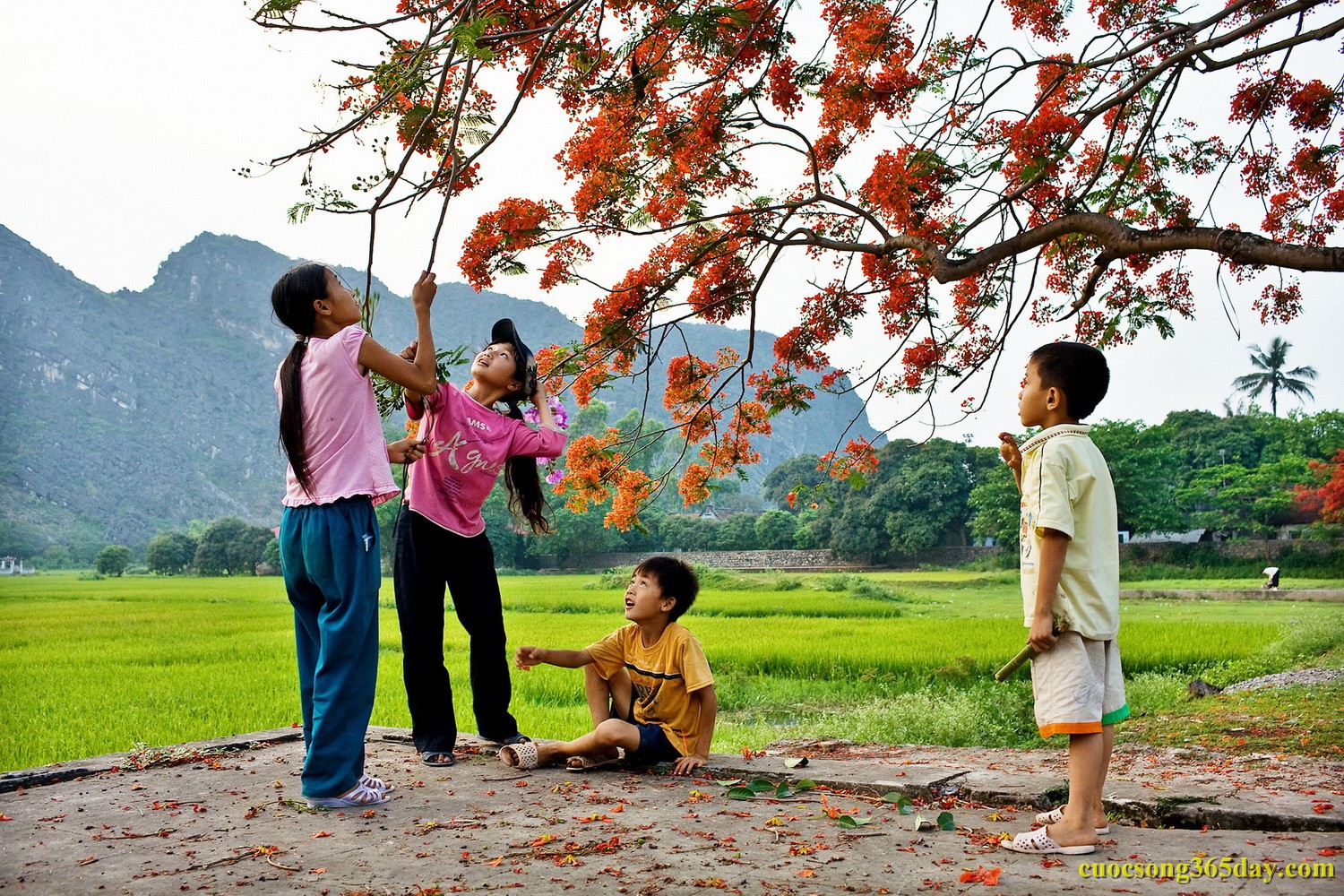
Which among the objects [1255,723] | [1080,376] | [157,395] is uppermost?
[157,395]

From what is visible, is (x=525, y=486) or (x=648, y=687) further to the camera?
(x=525, y=486)

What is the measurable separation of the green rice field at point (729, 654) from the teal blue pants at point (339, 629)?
10.3ft

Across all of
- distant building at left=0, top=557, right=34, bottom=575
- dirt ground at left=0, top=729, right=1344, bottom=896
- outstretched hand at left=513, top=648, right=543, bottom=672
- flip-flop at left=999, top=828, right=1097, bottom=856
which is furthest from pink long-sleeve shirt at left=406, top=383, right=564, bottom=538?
distant building at left=0, top=557, right=34, bottom=575

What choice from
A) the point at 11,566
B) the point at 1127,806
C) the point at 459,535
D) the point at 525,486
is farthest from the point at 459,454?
the point at 11,566

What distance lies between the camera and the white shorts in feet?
8.04

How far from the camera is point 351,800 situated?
2.98 metres

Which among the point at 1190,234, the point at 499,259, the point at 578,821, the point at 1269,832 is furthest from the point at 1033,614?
the point at 499,259

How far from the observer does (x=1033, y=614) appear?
252cm

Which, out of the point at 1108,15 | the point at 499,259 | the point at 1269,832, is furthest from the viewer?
the point at 1108,15

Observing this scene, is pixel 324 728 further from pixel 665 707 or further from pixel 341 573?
pixel 665 707

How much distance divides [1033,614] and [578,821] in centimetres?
132

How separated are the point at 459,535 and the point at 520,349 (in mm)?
765

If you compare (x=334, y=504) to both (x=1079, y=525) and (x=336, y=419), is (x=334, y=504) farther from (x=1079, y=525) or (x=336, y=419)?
(x=1079, y=525)

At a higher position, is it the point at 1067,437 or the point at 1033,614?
the point at 1067,437
